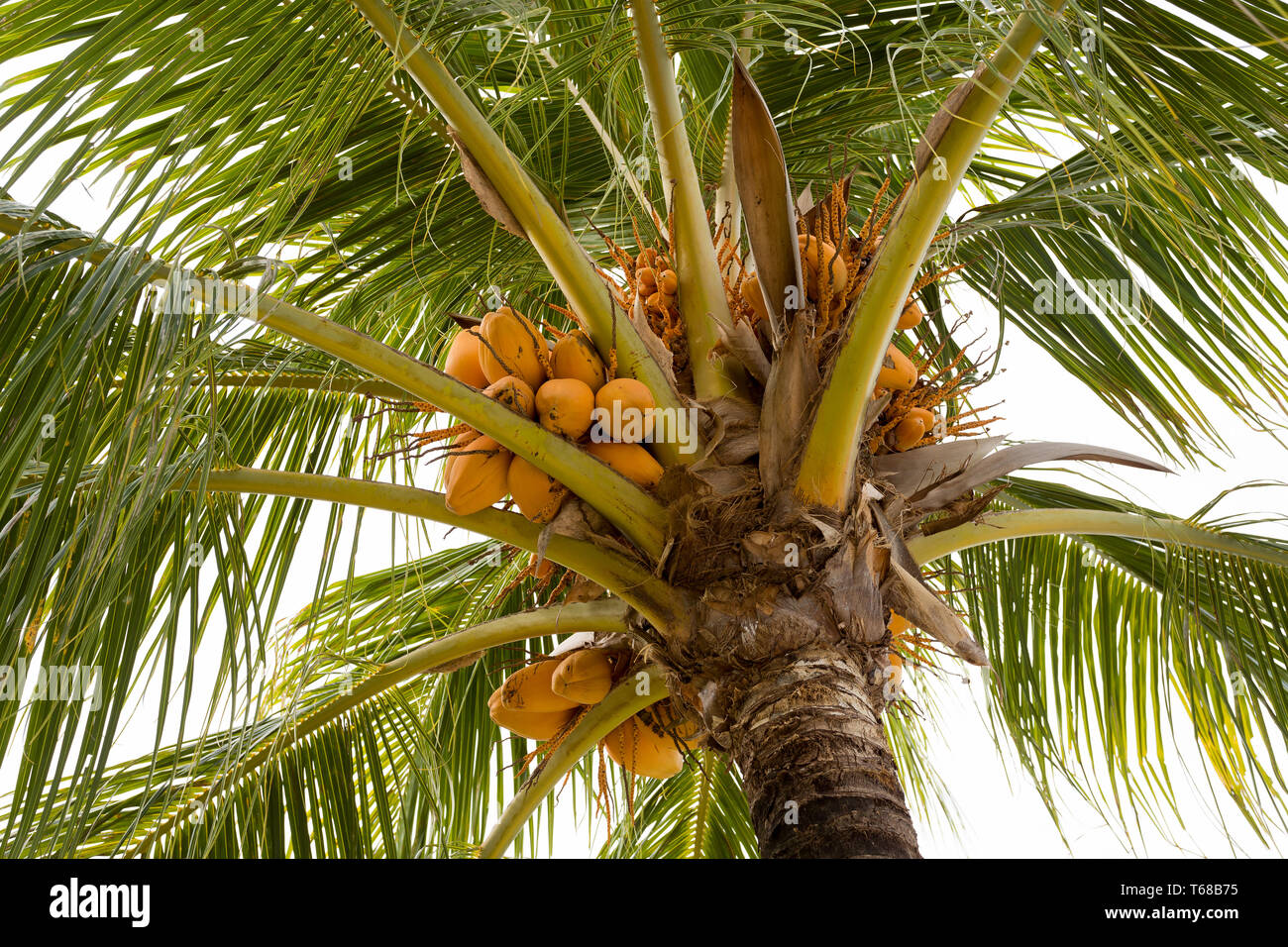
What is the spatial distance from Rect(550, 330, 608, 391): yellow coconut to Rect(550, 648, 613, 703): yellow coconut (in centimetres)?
48

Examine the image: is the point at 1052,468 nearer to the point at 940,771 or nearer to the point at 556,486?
the point at 940,771

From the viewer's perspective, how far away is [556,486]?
172cm

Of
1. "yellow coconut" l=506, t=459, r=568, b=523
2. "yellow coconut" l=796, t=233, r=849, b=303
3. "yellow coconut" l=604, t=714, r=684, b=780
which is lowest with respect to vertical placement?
"yellow coconut" l=604, t=714, r=684, b=780

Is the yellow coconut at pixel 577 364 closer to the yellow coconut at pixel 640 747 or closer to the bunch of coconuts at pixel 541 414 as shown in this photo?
the bunch of coconuts at pixel 541 414

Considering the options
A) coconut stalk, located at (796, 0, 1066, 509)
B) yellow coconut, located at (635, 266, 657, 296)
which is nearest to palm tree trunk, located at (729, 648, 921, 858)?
coconut stalk, located at (796, 0, 1066, 509)

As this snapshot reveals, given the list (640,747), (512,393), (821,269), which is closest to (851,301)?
(821,269)

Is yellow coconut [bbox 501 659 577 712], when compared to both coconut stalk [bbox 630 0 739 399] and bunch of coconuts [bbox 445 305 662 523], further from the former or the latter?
coconut stalk [bbox 630 0 739 399]

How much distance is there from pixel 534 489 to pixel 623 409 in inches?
7.2

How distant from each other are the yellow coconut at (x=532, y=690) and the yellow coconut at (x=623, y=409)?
520 mm

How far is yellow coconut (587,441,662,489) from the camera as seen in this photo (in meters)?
1.73

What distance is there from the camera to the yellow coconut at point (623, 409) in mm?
1710

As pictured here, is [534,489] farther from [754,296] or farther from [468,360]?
[754,296]

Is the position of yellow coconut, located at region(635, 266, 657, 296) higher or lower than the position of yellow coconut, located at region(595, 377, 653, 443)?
higher
